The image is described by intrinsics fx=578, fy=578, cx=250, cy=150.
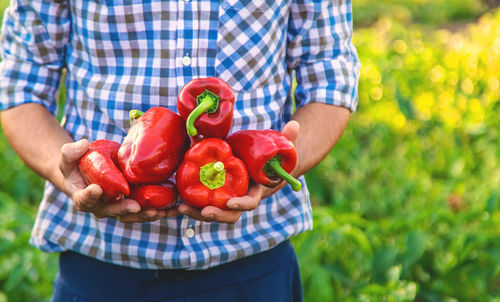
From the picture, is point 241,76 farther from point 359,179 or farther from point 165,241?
point 359,179

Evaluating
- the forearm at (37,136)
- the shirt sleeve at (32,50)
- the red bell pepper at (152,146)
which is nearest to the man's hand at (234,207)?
the red bell pepper at (152,146)

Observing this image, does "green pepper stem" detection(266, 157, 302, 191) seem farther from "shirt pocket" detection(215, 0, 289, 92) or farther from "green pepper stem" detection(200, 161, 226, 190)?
"shirt pocket" detection(215, 0, 289, 92)

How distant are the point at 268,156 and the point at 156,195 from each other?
26 centimetres

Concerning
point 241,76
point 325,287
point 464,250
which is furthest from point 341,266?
point 241,76

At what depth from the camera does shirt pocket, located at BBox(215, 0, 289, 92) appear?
139 cm

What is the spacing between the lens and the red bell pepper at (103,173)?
3.98 ft

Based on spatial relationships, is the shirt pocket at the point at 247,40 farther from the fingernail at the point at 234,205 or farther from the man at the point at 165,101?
the fingernail at the point at 234,205

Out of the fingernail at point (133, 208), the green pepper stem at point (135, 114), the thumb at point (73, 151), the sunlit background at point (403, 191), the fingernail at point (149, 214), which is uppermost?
the green pepper stem at point (135, 114)

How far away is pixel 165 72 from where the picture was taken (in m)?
1.36

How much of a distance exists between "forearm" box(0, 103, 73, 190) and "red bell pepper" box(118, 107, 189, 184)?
204 millimetres

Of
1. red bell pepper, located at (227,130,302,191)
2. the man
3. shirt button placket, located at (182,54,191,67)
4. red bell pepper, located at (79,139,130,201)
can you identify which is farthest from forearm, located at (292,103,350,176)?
red bell pepper, located at (79,139,130,201)

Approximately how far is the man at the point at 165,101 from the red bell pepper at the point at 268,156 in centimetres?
3

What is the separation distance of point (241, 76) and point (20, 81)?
1.87 ft

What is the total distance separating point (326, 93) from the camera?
1.52 metres
